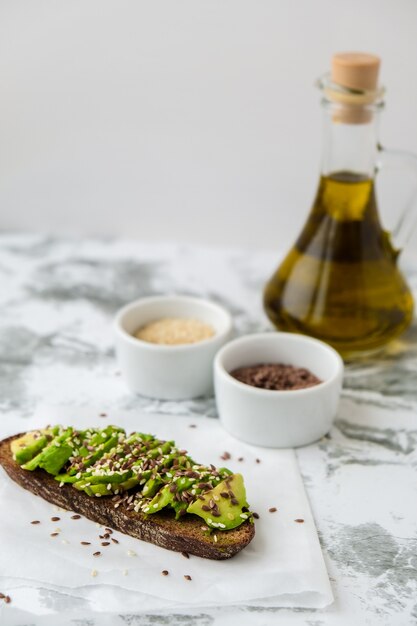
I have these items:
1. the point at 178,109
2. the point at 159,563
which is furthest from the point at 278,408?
the point at 178,109

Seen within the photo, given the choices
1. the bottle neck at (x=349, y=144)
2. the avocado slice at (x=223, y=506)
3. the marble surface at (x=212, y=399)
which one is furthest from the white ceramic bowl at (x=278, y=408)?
the bottle neck at (x=349, y=144)

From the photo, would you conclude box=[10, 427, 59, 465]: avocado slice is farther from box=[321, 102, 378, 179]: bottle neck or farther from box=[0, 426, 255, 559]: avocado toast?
box=[321, 102, 378, 179]: bottle neck

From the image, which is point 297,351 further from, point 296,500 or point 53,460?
point 53,460

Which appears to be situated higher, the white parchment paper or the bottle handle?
the bottle handle

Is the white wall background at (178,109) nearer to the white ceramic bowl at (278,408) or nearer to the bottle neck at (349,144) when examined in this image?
the bottle neck at (349,144)

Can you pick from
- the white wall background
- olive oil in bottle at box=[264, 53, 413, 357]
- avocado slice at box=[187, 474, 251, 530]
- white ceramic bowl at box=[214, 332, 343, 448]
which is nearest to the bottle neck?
olive oil in bottle at box=[264, 53, 413, 357]

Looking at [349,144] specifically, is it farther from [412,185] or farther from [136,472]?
[136,472]
